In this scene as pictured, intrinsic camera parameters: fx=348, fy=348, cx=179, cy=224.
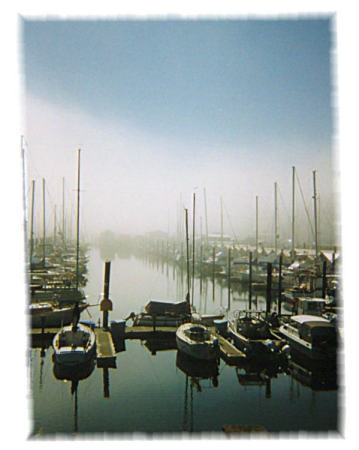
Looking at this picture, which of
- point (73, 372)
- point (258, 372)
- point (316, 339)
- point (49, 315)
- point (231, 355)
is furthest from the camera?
point (49, 315)

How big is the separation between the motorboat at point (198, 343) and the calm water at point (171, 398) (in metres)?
0.55

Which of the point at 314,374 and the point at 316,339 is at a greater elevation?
the point at 316,339

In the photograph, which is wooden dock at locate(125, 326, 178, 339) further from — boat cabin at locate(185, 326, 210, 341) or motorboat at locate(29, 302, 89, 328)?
motorboat at locate(29, 302, 89, 328)

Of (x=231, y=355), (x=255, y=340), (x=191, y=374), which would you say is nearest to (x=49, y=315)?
(x=191, y=374)

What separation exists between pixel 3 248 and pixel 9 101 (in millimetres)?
2489

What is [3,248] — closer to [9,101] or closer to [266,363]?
[9,101]

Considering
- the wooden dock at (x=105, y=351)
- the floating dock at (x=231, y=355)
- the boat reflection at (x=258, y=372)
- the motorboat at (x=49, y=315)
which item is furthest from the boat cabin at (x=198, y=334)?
the motorboat at (x=49, y=315)

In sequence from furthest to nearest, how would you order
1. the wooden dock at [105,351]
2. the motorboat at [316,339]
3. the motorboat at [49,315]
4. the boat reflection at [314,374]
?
1. the motorboat at [49,315]
2. the motorboat at [316,339]
3. the wooden dock at [105,351]
4. the boat reflection at [314,374]

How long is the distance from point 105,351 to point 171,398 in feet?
15.7

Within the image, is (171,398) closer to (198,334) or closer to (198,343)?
(198,343)

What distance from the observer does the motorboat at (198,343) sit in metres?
14.9

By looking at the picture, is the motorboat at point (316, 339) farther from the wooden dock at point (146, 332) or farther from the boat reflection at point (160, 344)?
the wooden dock at point (146, 332)

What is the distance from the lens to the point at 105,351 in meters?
15.3

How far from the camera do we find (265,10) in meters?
6.15
